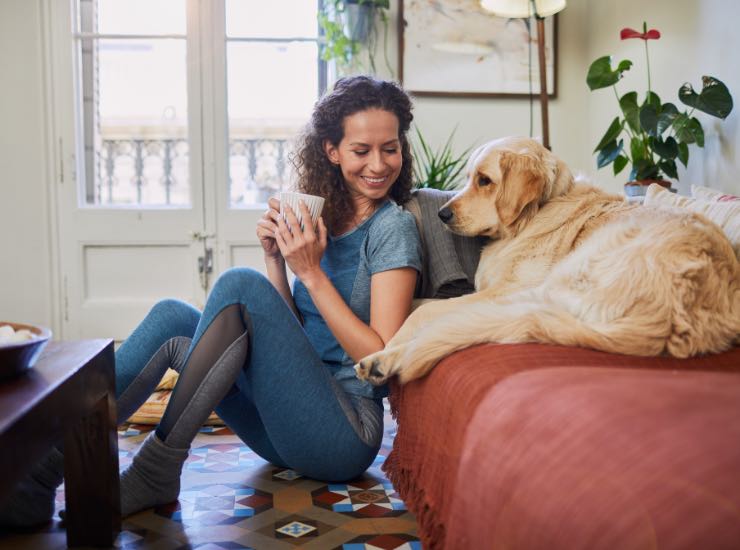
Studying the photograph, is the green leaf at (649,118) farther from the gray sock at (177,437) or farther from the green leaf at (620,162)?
the gray sock at (177,437)

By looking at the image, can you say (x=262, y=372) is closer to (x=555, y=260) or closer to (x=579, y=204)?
(x=555, y=260)

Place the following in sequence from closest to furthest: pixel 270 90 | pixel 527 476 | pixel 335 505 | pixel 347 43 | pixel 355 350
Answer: pixel 527 476 → pixel 355 350 → pixel 335 505 → pixel 347 43 → pixel 270 90

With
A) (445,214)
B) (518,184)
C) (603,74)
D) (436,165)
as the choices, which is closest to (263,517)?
(445,214)

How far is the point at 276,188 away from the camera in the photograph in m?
3.73

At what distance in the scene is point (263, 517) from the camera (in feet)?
5.03

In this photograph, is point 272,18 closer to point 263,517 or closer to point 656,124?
point 656,124

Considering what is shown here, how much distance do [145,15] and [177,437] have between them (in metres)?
2.75

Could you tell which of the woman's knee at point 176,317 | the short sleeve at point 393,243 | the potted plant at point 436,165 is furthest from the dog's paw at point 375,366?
the potted plant at point 436,165

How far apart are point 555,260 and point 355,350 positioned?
0.45 meters

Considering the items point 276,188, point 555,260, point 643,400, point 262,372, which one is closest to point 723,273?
point 555,260

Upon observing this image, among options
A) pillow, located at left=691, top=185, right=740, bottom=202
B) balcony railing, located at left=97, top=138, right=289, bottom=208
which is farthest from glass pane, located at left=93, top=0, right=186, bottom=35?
pillow, located at left=691, top=185, right=740, bottom=202

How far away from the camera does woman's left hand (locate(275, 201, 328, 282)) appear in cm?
151

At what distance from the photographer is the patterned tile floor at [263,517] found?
1.40 metres

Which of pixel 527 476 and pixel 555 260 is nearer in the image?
pixel 527 476
